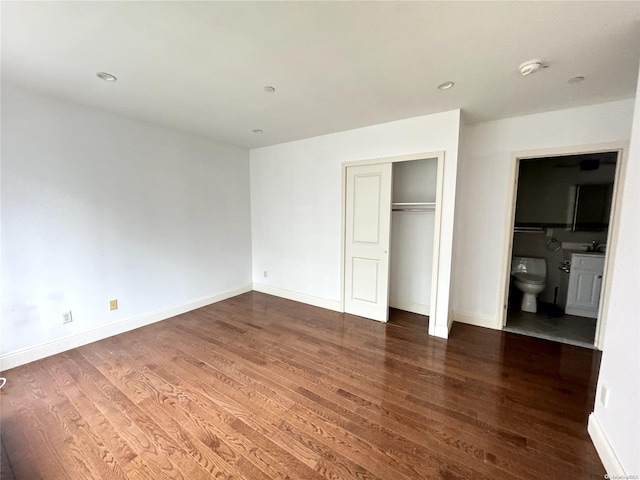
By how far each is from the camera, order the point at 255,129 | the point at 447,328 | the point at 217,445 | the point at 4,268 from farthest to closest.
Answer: the point at 255,129, the point at 447,328, the point at 4,268, the point at 217,445

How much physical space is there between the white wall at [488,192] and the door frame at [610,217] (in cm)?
4

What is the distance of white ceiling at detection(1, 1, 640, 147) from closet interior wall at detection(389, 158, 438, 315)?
37.7 inches

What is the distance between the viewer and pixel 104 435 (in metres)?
1.66

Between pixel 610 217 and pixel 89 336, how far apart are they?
18.0ft

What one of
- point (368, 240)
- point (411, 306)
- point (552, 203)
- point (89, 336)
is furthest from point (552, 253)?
point (89, 336)

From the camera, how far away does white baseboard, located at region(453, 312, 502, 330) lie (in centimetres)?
316

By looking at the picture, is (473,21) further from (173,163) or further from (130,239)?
(130,239)

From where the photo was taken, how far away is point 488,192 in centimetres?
311

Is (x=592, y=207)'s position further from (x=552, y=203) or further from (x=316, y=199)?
(x=316, y=199)

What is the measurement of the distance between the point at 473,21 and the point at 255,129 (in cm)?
255

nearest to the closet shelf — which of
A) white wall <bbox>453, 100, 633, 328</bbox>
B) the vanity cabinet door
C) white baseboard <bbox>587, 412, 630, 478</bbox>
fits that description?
white wall <bbox>453, 100, 633, 328</bbox>

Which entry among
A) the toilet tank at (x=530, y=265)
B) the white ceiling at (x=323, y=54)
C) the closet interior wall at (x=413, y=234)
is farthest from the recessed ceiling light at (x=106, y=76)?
the toilet tank at (x=530, y=265)

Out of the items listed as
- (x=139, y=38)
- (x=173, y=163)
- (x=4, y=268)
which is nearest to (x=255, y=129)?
(x=173, y=163)

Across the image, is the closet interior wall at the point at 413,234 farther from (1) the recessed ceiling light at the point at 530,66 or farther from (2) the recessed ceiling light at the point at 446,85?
(1) the recessed ceiling light at the point at 530,66
